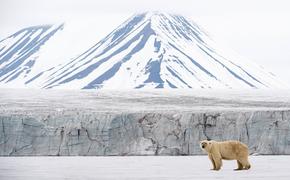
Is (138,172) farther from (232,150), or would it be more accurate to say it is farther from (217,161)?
(232,150)

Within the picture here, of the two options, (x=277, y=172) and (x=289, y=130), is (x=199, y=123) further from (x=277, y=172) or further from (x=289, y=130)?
(x=277, y=172)

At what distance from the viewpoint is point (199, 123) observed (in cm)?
1984

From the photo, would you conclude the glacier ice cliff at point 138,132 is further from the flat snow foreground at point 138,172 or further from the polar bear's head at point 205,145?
the polar bear's head at point 205,145

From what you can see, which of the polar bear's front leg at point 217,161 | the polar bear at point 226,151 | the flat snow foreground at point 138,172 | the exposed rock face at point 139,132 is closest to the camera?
the flat snow foreground at point 138,172

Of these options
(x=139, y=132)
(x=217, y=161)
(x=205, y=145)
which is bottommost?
(x=217, y=161)

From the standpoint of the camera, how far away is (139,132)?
19.8 m

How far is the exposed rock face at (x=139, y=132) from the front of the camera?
19547mm

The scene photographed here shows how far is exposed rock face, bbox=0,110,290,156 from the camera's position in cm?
1955

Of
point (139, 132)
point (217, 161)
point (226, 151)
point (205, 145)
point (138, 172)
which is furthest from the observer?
point (139, 132)

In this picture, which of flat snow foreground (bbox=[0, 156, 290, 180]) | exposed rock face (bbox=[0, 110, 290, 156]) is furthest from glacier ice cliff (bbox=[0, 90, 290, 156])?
flat snow foreground (bbox=[0, 156, 290, 180])

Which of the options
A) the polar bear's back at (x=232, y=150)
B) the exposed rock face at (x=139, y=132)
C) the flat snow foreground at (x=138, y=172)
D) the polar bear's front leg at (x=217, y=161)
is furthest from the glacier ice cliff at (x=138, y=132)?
the polar bear's front leg at (x=217, y=161)

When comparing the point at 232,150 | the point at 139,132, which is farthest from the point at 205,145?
the point at 139,132

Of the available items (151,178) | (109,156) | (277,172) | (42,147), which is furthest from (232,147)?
(42,147)

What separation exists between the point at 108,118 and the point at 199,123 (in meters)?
2.51
